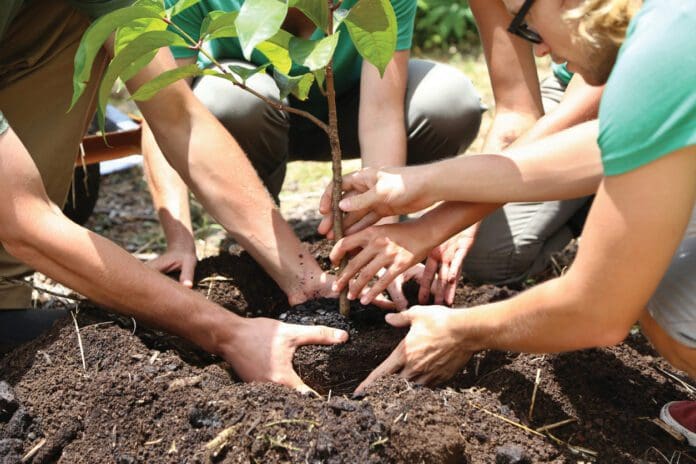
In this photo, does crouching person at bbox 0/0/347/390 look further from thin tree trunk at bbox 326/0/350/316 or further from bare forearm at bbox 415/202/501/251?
bare forearm at bbox 415/202/501/251

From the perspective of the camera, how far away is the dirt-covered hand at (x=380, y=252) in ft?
6.26

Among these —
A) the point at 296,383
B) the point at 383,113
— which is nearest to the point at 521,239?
the point at 383,113

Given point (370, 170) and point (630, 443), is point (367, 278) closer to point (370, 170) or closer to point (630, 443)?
point (370, 170)

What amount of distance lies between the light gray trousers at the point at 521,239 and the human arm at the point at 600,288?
88 cm

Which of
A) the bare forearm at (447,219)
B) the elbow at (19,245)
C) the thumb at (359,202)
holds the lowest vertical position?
the elbow at (19,245)

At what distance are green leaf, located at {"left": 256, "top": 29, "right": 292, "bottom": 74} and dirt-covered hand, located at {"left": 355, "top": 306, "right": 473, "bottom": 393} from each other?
1.96 ft

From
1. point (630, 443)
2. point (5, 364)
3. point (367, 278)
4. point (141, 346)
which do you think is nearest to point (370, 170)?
point (367, 278)

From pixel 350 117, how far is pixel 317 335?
1092mm

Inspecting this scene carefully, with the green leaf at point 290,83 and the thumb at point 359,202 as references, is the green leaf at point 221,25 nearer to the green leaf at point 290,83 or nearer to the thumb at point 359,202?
the green leaf at point 290,83

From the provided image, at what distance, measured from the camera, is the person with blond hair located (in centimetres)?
130

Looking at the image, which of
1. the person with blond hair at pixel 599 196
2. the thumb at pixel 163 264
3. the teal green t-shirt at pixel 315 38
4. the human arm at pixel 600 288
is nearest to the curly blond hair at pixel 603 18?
the person with blond hair at pixel 599 196

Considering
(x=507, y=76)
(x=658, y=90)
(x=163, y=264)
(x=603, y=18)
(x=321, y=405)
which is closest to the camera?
(x=658, y=90)

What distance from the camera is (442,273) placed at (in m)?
2.20

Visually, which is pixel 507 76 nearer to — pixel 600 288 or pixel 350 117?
pixel 350 117
